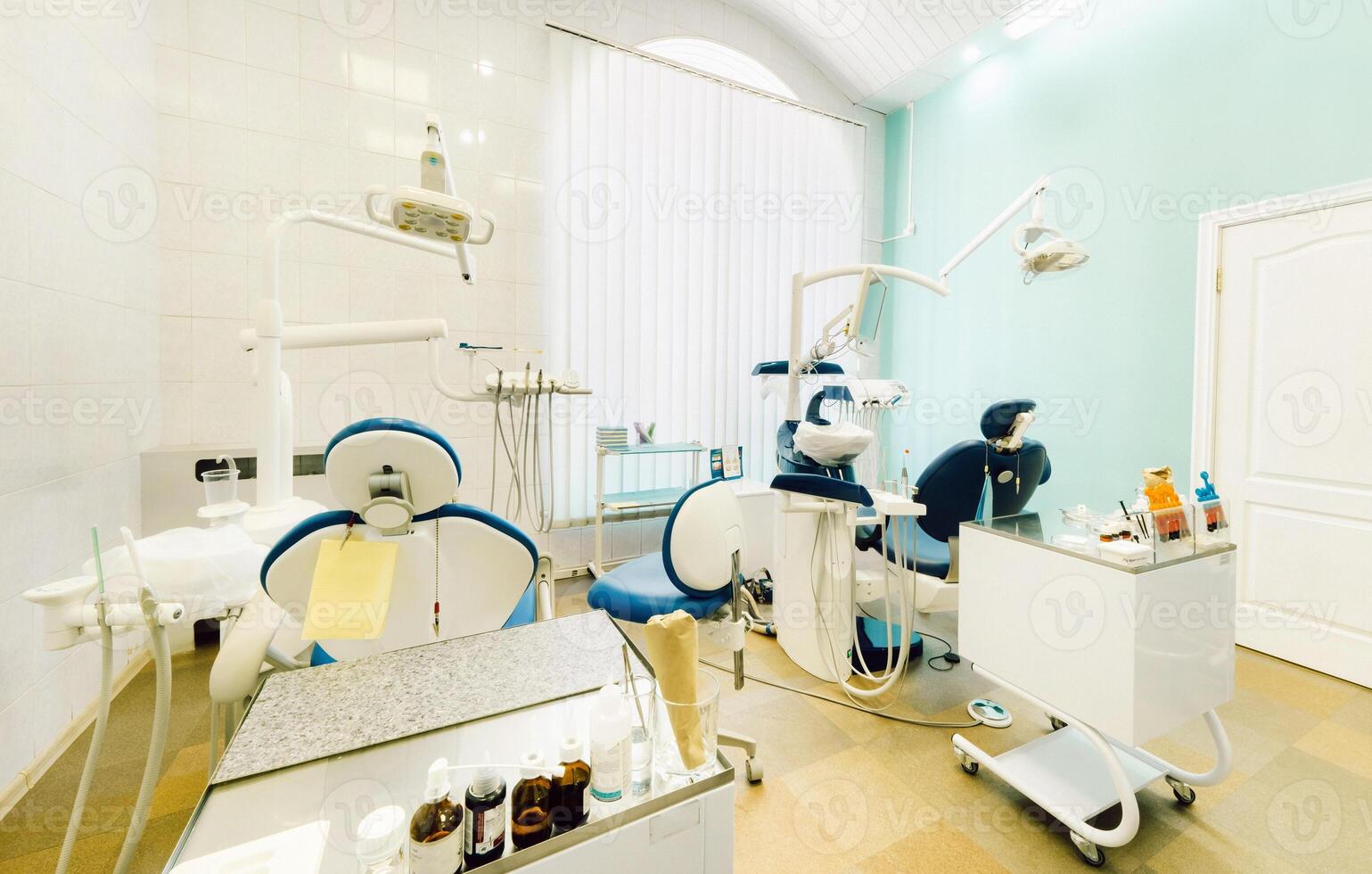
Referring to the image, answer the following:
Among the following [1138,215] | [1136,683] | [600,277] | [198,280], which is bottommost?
[1136,683]

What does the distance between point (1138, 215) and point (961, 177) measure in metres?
1.15

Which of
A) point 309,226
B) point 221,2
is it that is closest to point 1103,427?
point 309,226

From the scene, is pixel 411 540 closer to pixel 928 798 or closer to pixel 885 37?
pixel 928 798

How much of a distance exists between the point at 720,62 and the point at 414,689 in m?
4.16

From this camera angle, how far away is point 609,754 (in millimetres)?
573

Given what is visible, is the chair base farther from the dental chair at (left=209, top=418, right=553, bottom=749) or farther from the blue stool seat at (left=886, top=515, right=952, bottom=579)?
the dental chair at (left=209, top=418, right=553, bottom=749)

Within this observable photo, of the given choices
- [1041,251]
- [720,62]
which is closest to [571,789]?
[1041,251]

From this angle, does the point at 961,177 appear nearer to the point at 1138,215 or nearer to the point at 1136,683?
the point at 1138,215

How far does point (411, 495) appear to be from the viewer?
83 cm

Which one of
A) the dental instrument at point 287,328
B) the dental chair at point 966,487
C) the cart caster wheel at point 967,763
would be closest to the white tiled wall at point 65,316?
the dental instrument at point 287,328

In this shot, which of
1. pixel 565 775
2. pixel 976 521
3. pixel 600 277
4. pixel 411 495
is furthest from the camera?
pixel 600 277

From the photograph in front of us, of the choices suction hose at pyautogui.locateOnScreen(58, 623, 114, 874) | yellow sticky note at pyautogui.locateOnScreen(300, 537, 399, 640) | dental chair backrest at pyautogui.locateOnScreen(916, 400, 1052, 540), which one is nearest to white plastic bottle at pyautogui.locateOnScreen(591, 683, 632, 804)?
yellow sticky note at pyautogui.locateOnScreen(300, 537, 399, 640)

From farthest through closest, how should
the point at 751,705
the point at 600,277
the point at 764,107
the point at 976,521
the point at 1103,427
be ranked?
the point at 764,107
the point at 600,277
the point at 1103,427
the point at 751,705
the point at 976,521

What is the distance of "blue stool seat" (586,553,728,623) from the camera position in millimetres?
1688
